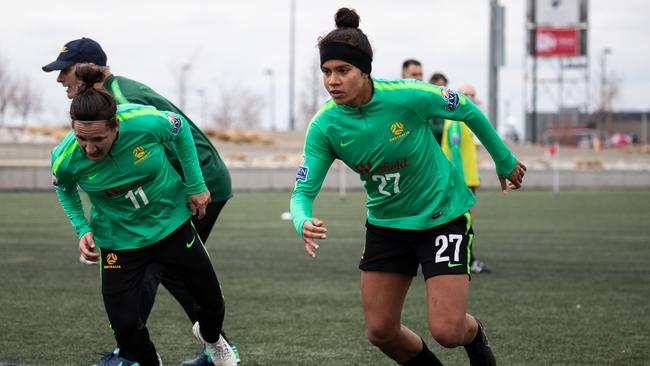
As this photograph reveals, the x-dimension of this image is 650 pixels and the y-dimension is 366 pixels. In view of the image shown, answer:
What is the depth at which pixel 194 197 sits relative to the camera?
19.7ft

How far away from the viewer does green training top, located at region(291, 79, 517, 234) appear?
17.8 ft

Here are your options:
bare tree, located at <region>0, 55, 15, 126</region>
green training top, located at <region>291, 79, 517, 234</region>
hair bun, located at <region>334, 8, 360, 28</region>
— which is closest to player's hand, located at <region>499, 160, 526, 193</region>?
green training top, located at <region>291, 79, 517, 234</region>

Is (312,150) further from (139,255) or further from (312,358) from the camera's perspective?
(312,358)

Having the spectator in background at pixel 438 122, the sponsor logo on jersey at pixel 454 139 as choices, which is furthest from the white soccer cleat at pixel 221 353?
the sponsor logo on jersey at pixel 454 139

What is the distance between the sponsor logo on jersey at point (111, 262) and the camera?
5.71 meters

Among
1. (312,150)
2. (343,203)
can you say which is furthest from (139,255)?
(343,203)

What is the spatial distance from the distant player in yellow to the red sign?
56.5m

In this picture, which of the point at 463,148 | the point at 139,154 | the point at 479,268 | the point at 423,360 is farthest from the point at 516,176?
the point at 479,268

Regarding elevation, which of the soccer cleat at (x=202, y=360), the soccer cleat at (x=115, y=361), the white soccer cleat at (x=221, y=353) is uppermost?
the soccer cleat at (x=115, y=361)

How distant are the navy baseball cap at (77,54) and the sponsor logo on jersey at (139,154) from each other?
90 centimetres

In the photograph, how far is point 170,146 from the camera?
6328mm

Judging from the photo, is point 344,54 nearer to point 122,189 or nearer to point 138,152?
point 138,152

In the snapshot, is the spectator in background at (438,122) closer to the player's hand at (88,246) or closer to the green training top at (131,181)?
the green training top at (131,181)

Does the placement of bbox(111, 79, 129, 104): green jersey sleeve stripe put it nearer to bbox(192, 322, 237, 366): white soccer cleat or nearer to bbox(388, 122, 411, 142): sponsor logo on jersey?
bbox(192, 322, 237, 366): white soccer cleat
